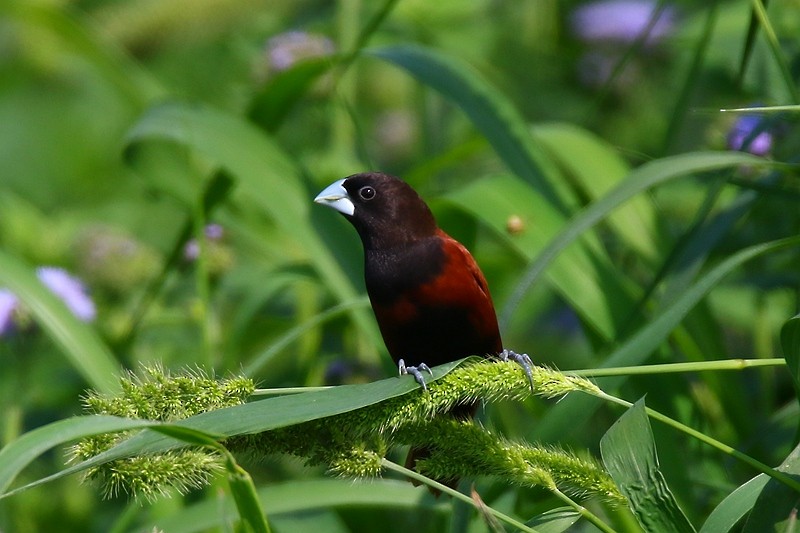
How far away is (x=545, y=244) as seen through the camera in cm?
289

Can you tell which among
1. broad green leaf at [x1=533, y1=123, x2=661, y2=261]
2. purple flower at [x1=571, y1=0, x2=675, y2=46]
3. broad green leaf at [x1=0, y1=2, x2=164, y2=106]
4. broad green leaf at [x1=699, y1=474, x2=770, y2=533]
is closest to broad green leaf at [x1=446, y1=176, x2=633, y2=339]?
broad green leaf at [x1=533, y1=123, x2=661, y2=261]

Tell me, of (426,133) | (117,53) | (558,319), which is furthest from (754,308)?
(117,53)

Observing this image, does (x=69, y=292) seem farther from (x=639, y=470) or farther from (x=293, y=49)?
(x=639, y=470)

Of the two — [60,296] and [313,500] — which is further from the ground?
[60,296]

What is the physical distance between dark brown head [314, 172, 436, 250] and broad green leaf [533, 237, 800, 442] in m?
0.56

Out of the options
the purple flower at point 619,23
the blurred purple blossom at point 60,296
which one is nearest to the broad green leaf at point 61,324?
the blurred purple blossom at point 60,296

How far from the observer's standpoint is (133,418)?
5.15ft

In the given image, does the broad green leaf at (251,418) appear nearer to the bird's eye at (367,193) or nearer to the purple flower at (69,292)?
the bird's eye at (367,193)

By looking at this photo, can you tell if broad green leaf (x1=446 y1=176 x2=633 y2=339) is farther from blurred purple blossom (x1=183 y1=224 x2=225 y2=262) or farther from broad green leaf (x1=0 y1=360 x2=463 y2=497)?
broad green leaf (x1=0 y1=360 x2=463 y2=497)

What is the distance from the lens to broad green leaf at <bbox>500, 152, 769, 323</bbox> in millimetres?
2404

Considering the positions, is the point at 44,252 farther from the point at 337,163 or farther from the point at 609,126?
the point at 609,126

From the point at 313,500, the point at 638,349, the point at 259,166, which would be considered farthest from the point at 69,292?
the point at 638,349

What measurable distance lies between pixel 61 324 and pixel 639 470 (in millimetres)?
1695

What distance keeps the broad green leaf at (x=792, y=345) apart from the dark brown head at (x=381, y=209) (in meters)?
1.04
